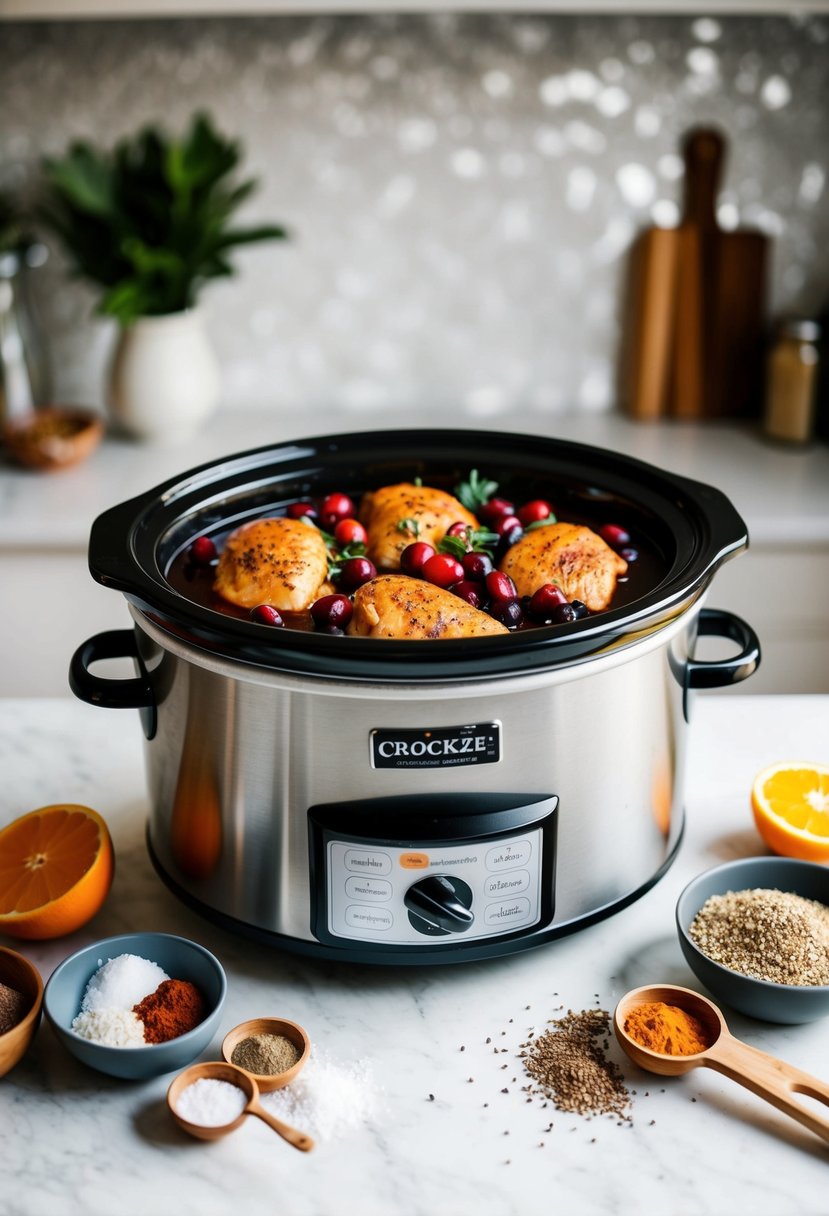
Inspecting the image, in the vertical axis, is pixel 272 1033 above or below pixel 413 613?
below

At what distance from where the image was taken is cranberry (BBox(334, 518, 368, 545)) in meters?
1.55

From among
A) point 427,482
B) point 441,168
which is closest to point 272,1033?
point 427,482

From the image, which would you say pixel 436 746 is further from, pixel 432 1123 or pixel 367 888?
pixel 432 1123

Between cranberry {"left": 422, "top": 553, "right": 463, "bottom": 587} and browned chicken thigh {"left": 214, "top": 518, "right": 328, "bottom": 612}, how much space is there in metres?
0.13

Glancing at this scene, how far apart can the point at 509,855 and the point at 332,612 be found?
1.09ft

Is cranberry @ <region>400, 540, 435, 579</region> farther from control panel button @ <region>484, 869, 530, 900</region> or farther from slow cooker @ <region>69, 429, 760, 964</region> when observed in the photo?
control panel button @ <region>484, 869, 530, 900</region>

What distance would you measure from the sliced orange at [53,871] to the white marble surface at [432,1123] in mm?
48

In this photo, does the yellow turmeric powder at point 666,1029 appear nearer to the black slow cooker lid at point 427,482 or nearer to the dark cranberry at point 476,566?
the black slow cooker lid at point 427,482

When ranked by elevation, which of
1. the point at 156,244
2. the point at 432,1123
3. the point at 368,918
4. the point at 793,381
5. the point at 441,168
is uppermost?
the point at 441,168

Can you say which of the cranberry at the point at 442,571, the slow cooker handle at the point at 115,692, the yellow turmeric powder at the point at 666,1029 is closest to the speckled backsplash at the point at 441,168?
the cranberry at the point at 442,571

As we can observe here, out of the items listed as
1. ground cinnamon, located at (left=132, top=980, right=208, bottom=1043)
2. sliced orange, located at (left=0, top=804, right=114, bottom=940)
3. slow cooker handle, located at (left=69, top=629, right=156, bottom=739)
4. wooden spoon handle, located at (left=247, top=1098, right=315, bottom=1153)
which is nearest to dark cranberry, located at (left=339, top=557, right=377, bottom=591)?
slow cooker handle, located at (left=69, top=629, right=156, bottom=739)

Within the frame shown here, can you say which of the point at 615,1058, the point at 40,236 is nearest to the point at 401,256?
the point at 40,236

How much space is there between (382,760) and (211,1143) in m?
0.36

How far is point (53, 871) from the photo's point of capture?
4.33 ft
